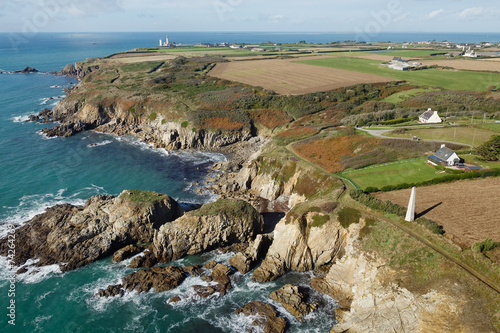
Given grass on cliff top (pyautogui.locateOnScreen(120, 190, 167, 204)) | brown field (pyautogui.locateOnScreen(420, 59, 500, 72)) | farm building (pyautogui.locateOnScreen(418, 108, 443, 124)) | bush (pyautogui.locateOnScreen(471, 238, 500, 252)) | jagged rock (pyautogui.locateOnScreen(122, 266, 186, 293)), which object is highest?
brown field (pyautogui.locateOnScreen(420, 59, 500, 72))

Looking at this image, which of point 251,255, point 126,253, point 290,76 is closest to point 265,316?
point 251,255

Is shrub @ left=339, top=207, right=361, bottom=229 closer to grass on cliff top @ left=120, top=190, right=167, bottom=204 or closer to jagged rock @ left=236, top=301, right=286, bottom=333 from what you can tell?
jagged rock @ left=236, top=301, right=286, bottom=333

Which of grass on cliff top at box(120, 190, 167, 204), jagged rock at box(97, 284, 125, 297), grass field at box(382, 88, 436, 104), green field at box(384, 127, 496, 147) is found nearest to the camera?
jagged rock at box(97, 284, 125, 297)

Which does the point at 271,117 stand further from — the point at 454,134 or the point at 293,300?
the point at 293,300

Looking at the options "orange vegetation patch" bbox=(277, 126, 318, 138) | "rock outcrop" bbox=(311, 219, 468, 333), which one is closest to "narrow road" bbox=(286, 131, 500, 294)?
"rock outcrop" bbox=(311, 219, 468, 333)

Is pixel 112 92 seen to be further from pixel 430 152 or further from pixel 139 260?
pixel 430 152

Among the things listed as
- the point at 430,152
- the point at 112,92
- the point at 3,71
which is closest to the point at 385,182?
the point at 430,152
